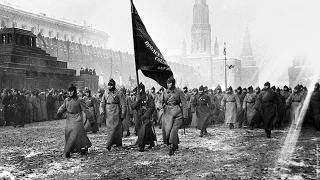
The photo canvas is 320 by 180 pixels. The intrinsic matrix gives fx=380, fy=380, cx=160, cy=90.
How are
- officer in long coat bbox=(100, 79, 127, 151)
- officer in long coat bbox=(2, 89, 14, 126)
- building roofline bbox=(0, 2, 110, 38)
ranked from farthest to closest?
1. building roofline bbox=(0, 2, 110, 38)
2. officer in long coat bbox=(2, 89, 14, 126)
3. officer in long coat bbox=(100, 79, 127, 151)

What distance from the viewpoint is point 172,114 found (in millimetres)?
9055

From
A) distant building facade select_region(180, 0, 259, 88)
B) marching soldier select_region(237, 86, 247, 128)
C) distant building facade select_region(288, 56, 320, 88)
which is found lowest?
marching soldier select_region(237, 86, 247, 128)

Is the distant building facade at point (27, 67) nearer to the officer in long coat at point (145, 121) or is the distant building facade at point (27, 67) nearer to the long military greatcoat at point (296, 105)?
the long military greatcoat at point (296, 105)

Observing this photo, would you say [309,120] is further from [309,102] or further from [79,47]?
[79,47]

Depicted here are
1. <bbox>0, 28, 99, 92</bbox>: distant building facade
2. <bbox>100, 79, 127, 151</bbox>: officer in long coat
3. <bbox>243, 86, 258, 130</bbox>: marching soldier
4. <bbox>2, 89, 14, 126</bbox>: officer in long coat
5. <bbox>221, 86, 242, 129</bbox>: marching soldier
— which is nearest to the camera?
<bbox>100, 79, 127, 151</bbox>: officer in long coat

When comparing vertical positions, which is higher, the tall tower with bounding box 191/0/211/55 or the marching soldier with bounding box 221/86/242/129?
the tall tower with bounding box 191/0/211/55

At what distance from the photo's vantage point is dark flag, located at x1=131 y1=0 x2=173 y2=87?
9000 millimetres

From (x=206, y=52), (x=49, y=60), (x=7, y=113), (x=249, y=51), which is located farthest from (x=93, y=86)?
(x=249, y=51)

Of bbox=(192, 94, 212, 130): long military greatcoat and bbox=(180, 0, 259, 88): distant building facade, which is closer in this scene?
bbox=(192, 94, 212, 130): long military greatcoat

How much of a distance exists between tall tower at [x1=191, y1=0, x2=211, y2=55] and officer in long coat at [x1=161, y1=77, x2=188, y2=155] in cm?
10249

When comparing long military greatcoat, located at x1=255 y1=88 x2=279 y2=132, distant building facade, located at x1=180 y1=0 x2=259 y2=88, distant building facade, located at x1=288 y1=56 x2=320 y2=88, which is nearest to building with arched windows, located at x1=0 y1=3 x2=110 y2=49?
distant building facade, located at x1=180 y1=0 x2=259 y2=88

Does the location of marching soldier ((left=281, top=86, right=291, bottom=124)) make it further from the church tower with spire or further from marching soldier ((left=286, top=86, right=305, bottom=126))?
the church tower with spire

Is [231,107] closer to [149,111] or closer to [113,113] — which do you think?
[149,111]

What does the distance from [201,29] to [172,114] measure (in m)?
105
